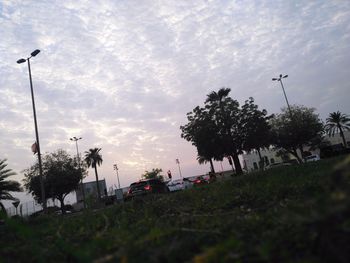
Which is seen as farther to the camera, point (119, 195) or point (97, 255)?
point (119, 195)

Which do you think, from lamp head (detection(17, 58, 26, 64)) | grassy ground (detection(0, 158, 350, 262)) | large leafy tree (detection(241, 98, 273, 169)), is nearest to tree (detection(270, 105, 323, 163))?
large leafy tree (detection(241, 98, 273, 169))

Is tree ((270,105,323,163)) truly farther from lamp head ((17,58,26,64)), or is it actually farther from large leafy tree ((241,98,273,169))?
lamp head ((17,58,26,64))

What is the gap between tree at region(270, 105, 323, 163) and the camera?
153 ft

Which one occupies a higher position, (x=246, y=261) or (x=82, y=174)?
(x=82, y=174)

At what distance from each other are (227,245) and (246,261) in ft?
0.65

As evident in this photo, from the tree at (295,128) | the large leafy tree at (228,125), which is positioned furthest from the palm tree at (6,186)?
the tree at (295,128)

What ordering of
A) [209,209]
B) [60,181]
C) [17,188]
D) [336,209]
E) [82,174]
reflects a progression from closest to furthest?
[336,209] < [209,209] < [17,188] < [60,181] < [82,174]

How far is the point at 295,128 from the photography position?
46.8 m

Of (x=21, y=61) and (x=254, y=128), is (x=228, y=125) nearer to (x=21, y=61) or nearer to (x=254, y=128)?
(x=254, y=128)

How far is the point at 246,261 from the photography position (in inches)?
92.4

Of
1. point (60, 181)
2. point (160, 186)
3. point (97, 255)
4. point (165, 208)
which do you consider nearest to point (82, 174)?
point (60, 181)

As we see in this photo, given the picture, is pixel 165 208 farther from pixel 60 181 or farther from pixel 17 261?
pixel 60 181

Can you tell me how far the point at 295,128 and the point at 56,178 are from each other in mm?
40037

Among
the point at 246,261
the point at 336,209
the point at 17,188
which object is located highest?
the point at 17,188
